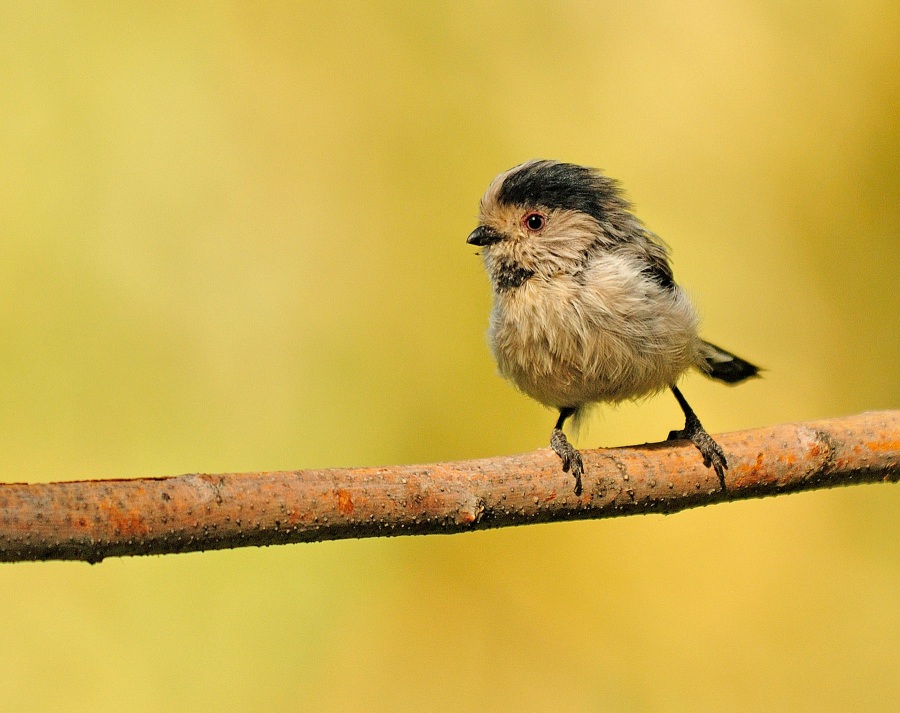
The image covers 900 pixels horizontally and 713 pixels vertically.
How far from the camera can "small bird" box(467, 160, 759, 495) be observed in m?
2.63

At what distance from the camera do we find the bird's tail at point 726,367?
3.00 m

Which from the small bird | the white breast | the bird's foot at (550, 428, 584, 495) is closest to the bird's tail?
the small bird

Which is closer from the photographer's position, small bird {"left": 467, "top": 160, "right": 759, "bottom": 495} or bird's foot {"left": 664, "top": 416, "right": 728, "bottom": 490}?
bird's foot {"left": 664, "top": 416, "right": 728, "bottom": 490}

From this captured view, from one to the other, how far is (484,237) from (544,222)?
19 cm

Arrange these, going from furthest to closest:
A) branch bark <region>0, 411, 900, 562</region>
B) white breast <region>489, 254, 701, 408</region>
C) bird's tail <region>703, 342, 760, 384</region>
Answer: bird's tail <region>703, 342, 760, 384</region>
white breast <region>489, 254, 701, 408</region>
branch bark <region>0, 411, 900, 562</region>

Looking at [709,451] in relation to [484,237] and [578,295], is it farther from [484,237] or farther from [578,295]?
[484,237]

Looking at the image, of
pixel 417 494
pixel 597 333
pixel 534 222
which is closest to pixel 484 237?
pixel 534 222

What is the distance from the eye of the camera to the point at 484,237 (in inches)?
111

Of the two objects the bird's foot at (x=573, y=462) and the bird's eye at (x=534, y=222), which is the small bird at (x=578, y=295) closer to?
the bird's eye at (x=534, y=222)

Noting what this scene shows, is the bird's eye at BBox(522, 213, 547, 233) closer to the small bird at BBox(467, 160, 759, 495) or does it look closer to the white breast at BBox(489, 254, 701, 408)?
the small bird at BBox(467, 160, 759, 495)

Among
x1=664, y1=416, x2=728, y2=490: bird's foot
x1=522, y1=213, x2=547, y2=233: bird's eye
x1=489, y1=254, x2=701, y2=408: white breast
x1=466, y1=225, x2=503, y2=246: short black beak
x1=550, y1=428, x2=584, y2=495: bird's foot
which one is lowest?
x1=664, y1=416, x2=728, y2=490: bird's foot

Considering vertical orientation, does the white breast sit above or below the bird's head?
below

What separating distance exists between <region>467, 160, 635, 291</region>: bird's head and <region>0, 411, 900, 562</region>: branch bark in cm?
66

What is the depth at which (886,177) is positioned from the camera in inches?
134
